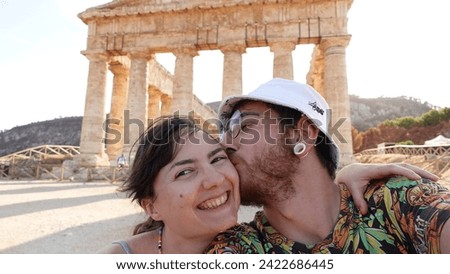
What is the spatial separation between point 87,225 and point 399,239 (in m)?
6.87

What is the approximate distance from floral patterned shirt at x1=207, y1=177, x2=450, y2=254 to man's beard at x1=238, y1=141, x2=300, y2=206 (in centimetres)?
23

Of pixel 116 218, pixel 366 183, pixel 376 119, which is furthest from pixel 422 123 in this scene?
pixel 366 183

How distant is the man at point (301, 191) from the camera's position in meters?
1.70

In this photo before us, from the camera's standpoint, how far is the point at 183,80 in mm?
19453

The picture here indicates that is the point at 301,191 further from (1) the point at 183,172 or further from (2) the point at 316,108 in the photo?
(1) the point at 183,172

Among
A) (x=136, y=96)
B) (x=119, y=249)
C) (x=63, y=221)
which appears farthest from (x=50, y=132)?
(x=119, y=249)

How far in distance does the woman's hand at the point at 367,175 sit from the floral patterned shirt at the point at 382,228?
1.4 inches

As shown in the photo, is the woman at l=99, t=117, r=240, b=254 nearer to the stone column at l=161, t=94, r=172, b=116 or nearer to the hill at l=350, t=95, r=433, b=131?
the stone column at l=161, t=94, r=172, b=116

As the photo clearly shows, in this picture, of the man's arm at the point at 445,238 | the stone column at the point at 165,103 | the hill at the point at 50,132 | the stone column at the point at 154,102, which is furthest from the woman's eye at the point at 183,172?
the hill at the point at 50,132

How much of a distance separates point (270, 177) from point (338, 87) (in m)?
16.6

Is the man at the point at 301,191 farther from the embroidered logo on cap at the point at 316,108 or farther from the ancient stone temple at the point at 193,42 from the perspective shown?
the ancient stone temple at the point at 193,42

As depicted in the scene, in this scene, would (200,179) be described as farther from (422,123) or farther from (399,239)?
(422,123)

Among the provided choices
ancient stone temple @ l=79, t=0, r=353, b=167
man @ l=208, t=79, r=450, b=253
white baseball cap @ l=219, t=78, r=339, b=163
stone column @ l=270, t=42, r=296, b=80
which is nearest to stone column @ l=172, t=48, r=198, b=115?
ancient stone temple @ l=79, t=0, r=353, b=167

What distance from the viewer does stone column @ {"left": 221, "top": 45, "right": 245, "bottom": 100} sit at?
18.5 meters
